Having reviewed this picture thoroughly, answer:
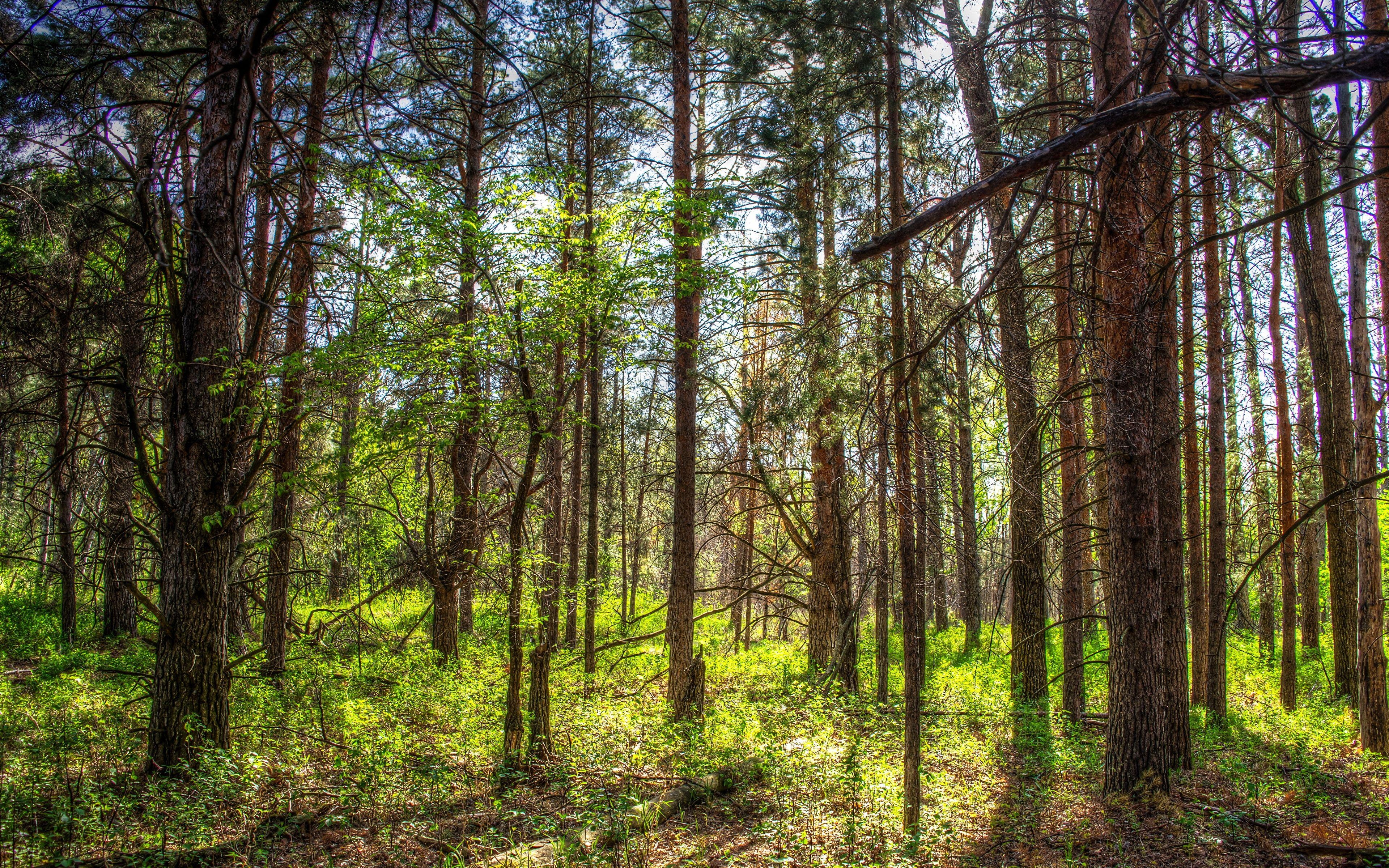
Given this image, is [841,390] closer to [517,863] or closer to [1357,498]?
[1357,498]

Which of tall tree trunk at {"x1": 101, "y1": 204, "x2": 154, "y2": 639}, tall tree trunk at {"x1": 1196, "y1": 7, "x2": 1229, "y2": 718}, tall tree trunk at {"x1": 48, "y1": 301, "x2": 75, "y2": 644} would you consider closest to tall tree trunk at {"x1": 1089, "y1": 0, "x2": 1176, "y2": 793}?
tall tree trunk at {"x1": 1196, "y1": 7, "x2": 1229, "y2": 718}

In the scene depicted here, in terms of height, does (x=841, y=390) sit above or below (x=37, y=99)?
below

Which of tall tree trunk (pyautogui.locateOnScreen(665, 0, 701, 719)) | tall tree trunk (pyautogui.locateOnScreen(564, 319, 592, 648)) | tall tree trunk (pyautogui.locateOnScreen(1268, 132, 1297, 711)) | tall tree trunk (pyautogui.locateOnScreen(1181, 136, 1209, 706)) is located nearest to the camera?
tall tree trunk (pyautogui.locateOnScreen(1181, 136, 1209, 706))

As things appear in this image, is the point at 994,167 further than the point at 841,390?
No

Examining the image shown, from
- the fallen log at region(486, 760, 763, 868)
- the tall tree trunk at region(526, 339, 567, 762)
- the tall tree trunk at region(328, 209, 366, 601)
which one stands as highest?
the tall tree trunk at region(328, 209, 366, 601)

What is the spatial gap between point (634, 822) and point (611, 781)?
105 centimetres

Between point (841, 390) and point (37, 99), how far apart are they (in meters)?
8.54

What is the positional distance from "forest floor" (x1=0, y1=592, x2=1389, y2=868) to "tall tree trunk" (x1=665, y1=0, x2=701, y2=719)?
808 mm

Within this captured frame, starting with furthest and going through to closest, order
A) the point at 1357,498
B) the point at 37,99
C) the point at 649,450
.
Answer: the point at 649,450
the point at 1357,498
the point at 37,99

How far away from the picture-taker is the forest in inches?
186

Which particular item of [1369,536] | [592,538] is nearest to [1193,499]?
[1369,536]

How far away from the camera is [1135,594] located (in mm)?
5641

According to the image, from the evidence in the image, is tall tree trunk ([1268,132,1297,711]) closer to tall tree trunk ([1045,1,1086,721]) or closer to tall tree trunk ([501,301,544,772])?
tall tree trunk ([1045,1,1086,721])

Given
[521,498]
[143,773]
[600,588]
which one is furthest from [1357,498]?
[143,773]
